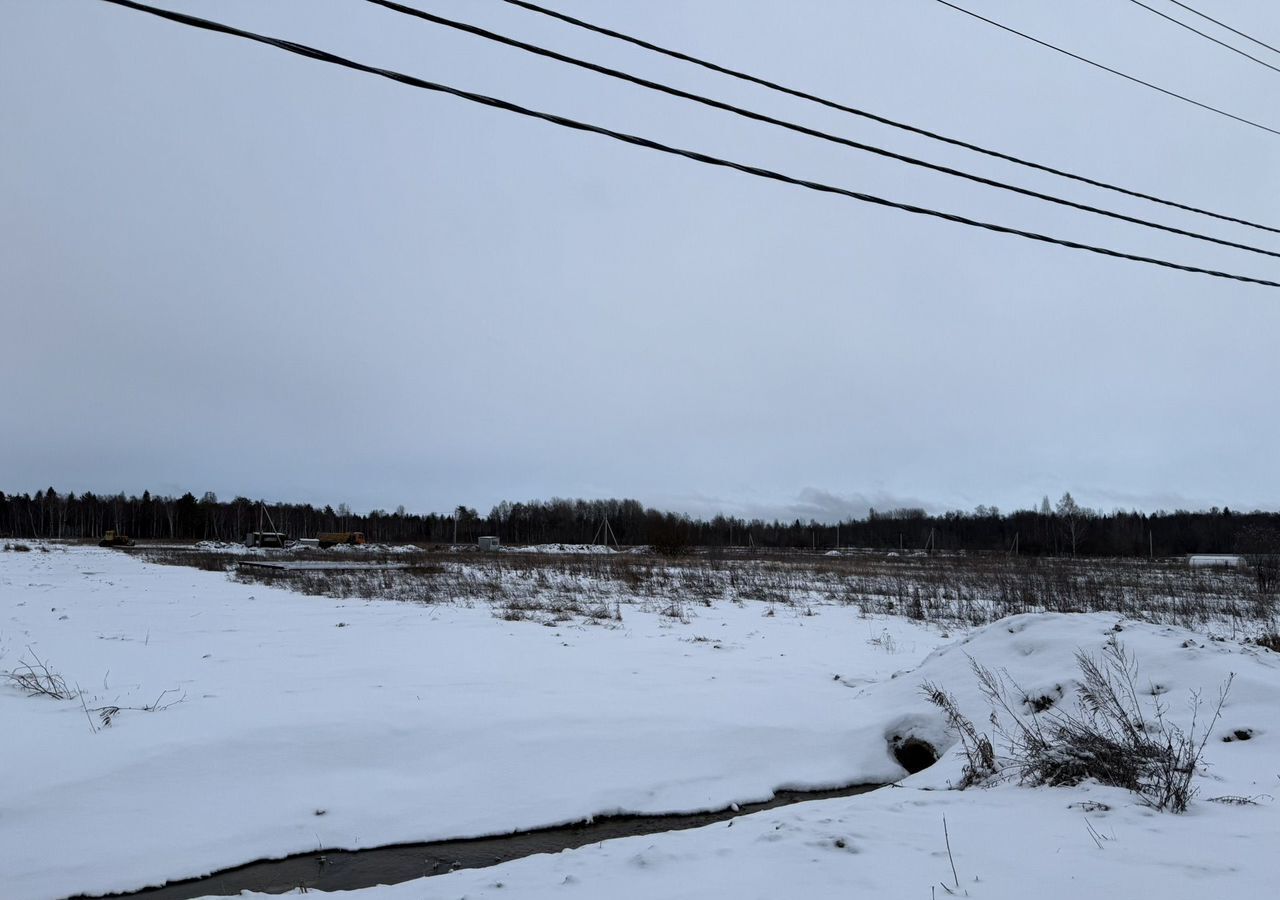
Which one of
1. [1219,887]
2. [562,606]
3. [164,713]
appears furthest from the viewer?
[562,606]

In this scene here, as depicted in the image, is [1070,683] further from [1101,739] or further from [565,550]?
[565,550]

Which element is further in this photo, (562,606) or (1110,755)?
(562,606)

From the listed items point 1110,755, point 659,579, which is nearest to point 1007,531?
point 659,579

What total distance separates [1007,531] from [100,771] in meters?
116

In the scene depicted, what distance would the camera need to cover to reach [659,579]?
2445 centimetres

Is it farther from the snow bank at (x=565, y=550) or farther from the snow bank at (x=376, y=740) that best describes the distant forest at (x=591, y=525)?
the snow bank at (x=376, y=740)

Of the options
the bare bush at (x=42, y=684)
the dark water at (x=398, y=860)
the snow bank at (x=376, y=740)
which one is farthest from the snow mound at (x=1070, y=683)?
the bare bush at (x=42, y=684)

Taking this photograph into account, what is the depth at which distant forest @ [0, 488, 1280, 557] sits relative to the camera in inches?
3617

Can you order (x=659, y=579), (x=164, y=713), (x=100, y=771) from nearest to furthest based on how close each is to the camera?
(x=100, y=771) → (x=164, y=713) → (x=659, y=579)

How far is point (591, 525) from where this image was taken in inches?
4200

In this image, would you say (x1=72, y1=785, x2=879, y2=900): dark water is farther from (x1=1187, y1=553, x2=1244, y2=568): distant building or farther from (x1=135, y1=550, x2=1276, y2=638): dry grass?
(x1=1187, y1=553, x2=1244, y2=568): distant building

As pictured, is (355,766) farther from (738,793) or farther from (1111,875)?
(1111,875)

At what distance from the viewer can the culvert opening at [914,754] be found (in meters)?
6.31

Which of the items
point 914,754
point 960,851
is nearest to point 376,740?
point 960,851
